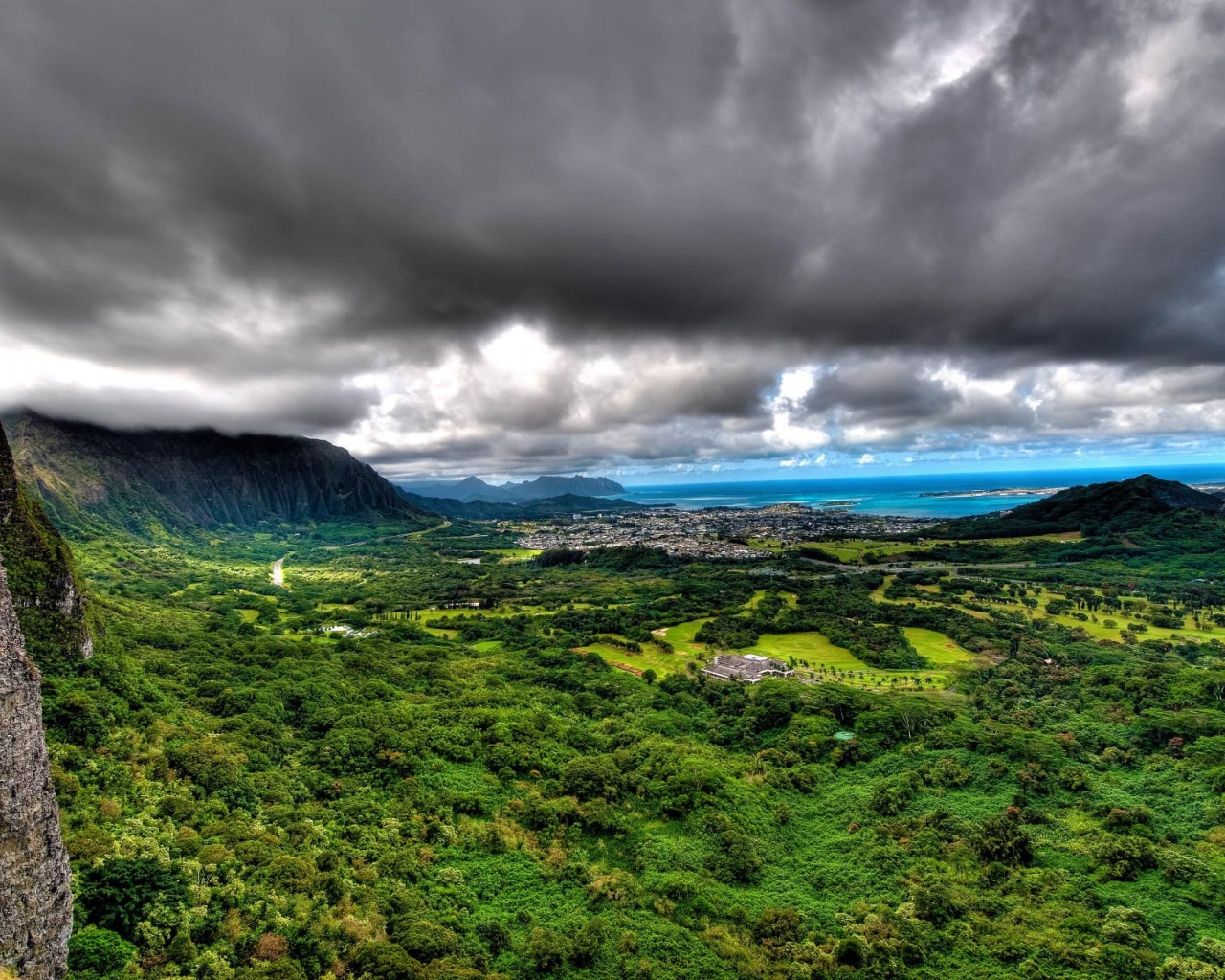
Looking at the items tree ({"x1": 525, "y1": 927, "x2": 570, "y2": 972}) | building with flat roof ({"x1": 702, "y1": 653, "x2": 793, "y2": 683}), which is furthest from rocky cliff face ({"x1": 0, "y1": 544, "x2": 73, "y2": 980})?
building with flat roof ({"x1": 702, "y1": 653, "x2": 793, "y2": 683})

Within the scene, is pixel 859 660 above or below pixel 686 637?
above

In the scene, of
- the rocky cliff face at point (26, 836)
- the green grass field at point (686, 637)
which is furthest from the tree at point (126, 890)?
the green grass field at point (686, 637)

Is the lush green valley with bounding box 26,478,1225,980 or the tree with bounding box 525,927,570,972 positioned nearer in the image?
the lush green valley with bounding box 26,478,1225,980

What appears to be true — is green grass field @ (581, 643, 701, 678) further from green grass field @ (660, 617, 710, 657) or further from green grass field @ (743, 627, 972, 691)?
green grass field @ (743, 627, 972, 691)

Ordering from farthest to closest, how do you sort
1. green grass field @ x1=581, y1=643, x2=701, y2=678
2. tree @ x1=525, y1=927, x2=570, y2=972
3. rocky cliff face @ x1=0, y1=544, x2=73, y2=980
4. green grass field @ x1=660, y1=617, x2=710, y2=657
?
green grass field @ x1=660, y1=617, x2=710, y2=657, green grass field @ x1=581, y1=643, x2=701, y2=678, tree @ x1=525, y1=927, x2=570, y2=972, rocky cliff face @ x1=0, y1=544, x2=73, y2=980

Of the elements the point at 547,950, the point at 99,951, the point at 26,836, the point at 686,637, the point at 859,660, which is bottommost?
the point at 686,637

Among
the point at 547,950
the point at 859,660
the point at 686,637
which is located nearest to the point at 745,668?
the point at 859,660

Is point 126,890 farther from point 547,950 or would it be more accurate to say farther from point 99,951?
point 547,950

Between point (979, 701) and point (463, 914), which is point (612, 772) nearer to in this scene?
point (463, 914)
